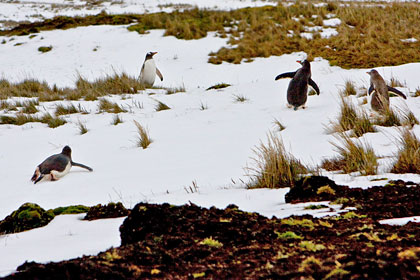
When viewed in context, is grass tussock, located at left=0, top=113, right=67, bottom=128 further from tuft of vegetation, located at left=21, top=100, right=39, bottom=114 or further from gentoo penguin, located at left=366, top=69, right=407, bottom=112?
gentoo penguin, located at left=366, top=69, right=407, bottom=112

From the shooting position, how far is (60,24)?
75.8 feet

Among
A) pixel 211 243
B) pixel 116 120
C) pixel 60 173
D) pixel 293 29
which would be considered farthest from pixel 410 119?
pixel 293 29

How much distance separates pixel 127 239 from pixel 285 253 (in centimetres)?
88

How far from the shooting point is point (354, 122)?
6.58 metres

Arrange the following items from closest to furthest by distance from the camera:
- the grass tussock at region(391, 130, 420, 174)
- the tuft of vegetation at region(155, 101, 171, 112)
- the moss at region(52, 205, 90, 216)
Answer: the moss at region(52, 205, 90, 216), the grass tussock at region(391, 130, 420, 174), the tuft of vegetation at region(155, 101, 171, 112)

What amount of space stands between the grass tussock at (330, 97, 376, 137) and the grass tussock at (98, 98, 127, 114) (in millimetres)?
4853

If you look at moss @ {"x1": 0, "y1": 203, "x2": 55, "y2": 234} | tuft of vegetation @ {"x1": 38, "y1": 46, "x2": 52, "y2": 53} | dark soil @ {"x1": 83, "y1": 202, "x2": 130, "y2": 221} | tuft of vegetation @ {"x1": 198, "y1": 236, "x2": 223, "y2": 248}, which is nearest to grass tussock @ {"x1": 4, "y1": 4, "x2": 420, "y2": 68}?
tuft of vegetation @ {"x1": 38, "y1": 46, "x2": 52, "y2": 53}

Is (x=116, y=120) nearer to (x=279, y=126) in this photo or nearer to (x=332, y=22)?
(x=279, y=126)

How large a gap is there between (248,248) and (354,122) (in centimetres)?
490

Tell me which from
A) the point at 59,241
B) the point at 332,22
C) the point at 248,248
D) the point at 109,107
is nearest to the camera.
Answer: the point at 248,248

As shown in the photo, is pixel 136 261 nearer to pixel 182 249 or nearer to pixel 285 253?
pixel 182 249

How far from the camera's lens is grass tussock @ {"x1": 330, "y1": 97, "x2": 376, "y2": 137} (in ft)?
20.6

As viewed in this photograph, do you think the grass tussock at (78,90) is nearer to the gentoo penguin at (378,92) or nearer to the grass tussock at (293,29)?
the grass tussock at (293,29)

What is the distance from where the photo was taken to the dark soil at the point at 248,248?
1.64 meters
